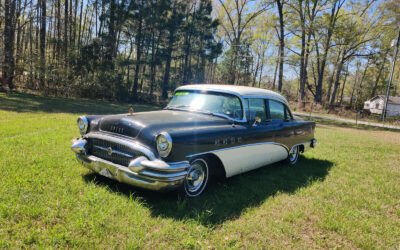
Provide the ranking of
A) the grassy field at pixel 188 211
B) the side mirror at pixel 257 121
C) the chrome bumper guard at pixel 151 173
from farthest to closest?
the side mirror at pixel 257 121
the chrome bumper guard at pixel 151 173
the grassy field at pixel 188 211

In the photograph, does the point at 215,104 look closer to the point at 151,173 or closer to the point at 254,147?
the point at 254,147

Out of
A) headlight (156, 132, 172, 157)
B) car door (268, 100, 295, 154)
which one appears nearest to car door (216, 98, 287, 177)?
car door (268, 100, 295, 154)

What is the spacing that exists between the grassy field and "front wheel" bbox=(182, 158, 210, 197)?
5.3 inches

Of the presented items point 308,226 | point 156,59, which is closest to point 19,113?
point 308,226

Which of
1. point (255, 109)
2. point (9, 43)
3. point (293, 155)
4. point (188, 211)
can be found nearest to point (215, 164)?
point (188, 211)

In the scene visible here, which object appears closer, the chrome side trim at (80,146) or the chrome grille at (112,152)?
the chrome grille at (112,152)

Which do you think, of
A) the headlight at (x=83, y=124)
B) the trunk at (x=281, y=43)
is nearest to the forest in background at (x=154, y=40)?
the trunk at (x=281, y=43)

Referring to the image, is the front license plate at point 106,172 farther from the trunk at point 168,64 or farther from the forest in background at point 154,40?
the trunk at point 168,64

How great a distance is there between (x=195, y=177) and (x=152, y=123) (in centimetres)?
101

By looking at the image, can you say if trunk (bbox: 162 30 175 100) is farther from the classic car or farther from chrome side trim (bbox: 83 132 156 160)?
chrome side trim (bbox: 83 132 156 160)

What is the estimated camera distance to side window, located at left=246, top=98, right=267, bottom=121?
14.7 feet

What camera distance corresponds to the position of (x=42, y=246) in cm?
230

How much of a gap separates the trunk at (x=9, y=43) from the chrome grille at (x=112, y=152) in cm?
1641

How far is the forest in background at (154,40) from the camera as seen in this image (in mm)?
17234
